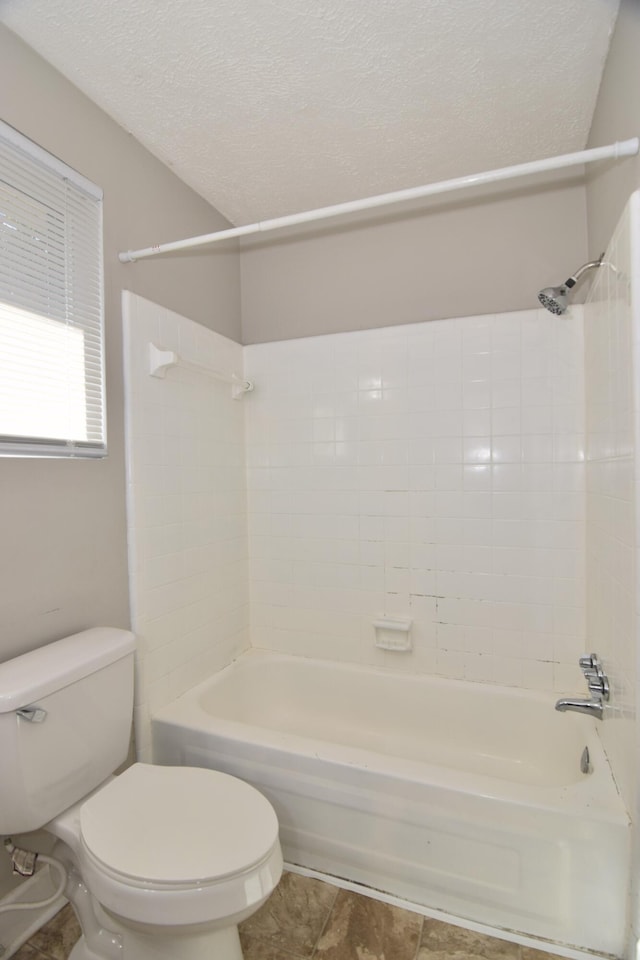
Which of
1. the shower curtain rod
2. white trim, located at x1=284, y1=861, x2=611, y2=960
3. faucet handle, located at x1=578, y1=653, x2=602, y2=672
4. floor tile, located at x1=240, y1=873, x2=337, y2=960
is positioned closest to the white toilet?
floor tile, located at x1=240, y1=873, x2=337, y2=960

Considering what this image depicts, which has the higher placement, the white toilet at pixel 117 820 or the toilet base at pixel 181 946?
the white toilet at pixel 117 820

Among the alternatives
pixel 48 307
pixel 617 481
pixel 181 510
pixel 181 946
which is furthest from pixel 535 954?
pixel 48 307

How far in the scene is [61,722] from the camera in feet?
4.06

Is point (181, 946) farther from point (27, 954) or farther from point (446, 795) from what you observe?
point (446, 795)

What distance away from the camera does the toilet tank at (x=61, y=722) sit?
114 cm

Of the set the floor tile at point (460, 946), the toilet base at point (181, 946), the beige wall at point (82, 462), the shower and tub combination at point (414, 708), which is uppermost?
the beige wall at point (82, 462)

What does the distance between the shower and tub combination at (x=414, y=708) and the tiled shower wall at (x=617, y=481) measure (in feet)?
0.17

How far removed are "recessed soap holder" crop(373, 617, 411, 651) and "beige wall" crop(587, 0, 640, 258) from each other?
5.14 ft

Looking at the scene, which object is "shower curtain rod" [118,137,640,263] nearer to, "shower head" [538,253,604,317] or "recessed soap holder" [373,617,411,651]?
"shower head" [538,253,604,317]

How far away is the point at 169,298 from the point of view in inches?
73.7

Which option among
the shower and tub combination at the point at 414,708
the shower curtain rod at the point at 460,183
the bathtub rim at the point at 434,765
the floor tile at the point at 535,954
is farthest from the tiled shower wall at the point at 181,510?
the floor tile at the point at 535,954

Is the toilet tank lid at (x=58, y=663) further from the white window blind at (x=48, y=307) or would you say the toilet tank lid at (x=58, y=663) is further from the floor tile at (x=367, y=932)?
the floor tile at (x=367, y=932)

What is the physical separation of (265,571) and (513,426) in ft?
4.23

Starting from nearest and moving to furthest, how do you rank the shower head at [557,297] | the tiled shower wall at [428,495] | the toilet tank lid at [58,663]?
the toilet tank lid at [58,663], the shower head at [557,297], the tiled shower wall at [428,495]
